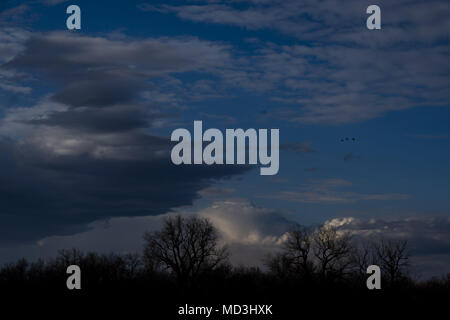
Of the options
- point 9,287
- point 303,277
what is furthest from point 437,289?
point 9,287

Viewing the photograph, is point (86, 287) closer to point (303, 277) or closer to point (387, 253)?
point (303, 277)

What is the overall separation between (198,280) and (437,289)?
3996 centimetres

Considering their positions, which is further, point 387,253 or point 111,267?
point 111,267

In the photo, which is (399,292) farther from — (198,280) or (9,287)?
(9,287)

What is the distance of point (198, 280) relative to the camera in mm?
104812
